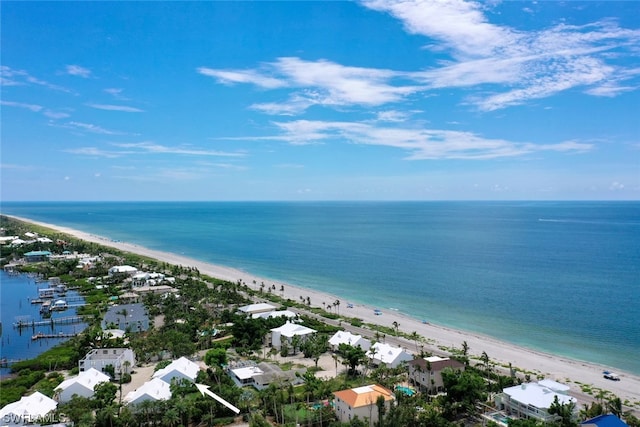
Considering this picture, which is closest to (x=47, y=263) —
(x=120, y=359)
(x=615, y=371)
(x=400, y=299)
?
(x=120, y=359)

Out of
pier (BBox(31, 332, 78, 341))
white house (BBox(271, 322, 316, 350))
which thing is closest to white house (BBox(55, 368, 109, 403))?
white house (BBox(271, 322, 316, 350))

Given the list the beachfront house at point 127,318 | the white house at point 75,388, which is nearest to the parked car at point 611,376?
the white house at point 75,388

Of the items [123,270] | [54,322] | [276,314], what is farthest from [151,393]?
[123,270]

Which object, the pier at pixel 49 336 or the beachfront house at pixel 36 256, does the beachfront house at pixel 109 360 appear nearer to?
the pier at pixel 49 336

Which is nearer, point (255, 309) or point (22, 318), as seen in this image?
point (255, 309)

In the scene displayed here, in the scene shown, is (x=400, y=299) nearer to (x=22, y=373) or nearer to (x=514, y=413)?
(x=514, y=413)

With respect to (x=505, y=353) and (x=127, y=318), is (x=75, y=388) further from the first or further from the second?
(x=505, y=353)
